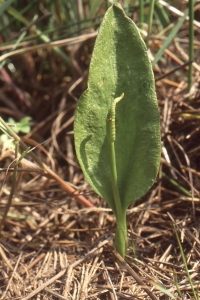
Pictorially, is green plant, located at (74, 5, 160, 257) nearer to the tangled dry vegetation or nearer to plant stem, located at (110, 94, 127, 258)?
plant stem, located at (110, 94, 127, 258)

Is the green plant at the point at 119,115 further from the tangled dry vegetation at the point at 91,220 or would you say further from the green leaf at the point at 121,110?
the tangled dry vegetation at the point at 91,220

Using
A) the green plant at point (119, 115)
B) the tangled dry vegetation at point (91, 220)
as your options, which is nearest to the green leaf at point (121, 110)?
the green plant at point (119, 115)

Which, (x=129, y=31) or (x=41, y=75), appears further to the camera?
(x=41, y=75)

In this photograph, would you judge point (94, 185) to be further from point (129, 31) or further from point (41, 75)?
point (41, 75)

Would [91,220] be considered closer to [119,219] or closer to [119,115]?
[119,219]

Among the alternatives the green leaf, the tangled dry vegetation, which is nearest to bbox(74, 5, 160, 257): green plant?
the green leaf

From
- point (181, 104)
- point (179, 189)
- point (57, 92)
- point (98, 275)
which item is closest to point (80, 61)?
point (57, 92)

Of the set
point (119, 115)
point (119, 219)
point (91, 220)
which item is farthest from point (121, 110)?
point (91, 220)
